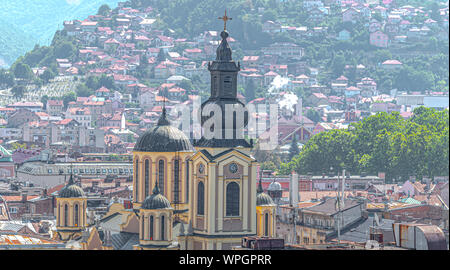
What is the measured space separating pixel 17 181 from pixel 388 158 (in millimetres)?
25477

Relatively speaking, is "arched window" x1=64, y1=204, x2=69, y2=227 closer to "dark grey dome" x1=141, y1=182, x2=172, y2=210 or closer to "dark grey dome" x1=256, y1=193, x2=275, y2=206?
"dark grey dome" x1=256, y1=193, x2=275, y2=206

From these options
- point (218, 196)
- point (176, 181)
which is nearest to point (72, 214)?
point (176, 181)

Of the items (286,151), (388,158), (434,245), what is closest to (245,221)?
(434,245)

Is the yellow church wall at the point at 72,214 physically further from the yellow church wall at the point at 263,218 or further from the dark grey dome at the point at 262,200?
the yellow church wall at the point at 263,218

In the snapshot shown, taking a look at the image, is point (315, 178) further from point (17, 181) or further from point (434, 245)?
point (434, 245)

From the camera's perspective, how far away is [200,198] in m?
46.1

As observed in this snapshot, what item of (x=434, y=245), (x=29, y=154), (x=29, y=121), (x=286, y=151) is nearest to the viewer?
(x=434, y=245)

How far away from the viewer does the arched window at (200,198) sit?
45875mm

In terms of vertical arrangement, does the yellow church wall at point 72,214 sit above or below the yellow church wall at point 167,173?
below

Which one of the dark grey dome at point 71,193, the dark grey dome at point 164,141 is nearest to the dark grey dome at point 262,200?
the dark grey dome at point 164,141

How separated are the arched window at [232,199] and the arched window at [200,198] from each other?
29.4 inches

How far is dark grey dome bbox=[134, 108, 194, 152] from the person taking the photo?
4909 cm
